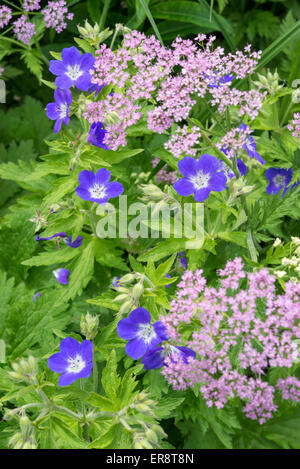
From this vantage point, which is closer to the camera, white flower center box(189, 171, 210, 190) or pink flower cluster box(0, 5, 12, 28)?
white flower center box(189, 171, 210, 190)

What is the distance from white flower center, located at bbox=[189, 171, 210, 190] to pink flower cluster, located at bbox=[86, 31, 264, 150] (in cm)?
11

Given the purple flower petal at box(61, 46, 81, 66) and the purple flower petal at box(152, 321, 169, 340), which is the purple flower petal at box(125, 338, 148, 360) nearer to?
the purple flower petal at box(152, 321, 169, 340)

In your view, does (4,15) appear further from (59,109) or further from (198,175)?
(198,175)

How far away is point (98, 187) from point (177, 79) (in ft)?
1.50

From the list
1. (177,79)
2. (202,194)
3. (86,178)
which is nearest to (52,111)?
(86,178)

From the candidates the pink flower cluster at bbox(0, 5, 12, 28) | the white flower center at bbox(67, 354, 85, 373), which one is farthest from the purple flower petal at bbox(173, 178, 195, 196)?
→ the pink flower cluster at bbox(0, 5, 12, 28)

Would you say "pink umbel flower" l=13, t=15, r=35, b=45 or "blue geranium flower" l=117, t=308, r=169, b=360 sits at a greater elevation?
"pink umbel flower" l=13, t=15, r=35, b=45

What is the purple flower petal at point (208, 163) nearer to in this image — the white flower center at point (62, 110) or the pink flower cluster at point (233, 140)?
the pink flower cluster at point (233, 140)

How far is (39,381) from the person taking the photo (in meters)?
1.29

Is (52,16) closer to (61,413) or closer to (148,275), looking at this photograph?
(148,275)

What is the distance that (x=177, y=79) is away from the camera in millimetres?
1456

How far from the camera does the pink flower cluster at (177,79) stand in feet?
4.70

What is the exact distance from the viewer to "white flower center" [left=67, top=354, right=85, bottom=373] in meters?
1.44
